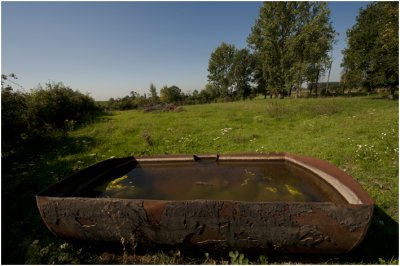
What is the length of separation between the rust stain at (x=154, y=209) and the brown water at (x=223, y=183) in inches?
26.9

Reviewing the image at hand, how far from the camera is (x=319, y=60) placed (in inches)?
1126

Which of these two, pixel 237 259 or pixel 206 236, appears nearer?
pixel 206 236

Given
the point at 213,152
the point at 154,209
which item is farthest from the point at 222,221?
the point at 213,152

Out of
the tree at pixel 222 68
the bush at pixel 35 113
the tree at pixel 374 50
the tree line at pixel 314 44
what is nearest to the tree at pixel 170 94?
the tree at pixel 222 68

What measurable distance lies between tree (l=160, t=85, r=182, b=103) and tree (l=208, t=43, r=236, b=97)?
A: 10.8 meters

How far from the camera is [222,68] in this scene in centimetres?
5141

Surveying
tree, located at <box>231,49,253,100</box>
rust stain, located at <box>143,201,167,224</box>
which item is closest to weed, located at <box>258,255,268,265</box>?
rust stain, located at <box>143,201,167,224</box>

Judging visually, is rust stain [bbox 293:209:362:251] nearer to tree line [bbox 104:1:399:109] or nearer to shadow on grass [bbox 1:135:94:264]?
shadow on grass [bbox 1:135:94:264]

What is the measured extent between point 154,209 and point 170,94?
189 ft

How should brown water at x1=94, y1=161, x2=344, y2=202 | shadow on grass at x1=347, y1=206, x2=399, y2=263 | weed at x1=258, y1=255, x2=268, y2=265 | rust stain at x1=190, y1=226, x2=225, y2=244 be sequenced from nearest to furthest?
rust stain at x1=190, y1=226, x2=225, y2=244 < weed at x1=258, y1=255, x2=268, y2=265 < shadow on grass at x1=347, y1=206, x2=399, y2=263 < brown water at x1=94, y1=161, x2=344, y2=202

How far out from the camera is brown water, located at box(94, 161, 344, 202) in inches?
123

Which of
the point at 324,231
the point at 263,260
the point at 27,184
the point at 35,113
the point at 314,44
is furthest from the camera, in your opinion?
the point at 314,44

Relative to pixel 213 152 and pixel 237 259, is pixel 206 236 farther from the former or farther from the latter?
pixel 213 152

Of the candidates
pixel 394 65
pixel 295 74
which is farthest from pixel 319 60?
pixel 394 65
